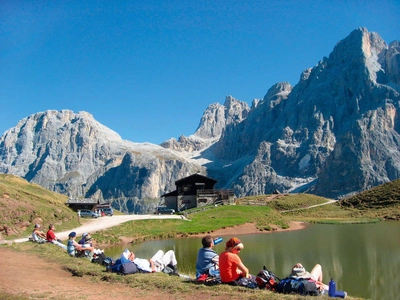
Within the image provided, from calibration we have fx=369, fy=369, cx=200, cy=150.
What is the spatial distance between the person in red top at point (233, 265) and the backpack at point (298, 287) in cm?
113

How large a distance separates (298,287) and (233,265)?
2.17 meters

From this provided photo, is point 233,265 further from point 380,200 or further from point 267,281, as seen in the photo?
point 380,200

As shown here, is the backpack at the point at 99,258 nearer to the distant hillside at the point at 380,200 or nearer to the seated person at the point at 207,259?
the seated person at the point at 207,259

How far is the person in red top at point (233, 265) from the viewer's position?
11953mm

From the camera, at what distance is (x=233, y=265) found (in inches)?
477

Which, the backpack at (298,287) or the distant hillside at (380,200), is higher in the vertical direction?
the distant hillside at (380,200)

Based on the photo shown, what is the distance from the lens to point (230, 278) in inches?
478

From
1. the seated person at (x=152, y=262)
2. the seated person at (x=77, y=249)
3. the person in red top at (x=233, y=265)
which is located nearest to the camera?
the person in red top at (x=233, y=265)

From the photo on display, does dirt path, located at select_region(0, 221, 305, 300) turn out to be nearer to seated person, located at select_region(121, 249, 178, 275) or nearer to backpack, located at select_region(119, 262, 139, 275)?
backpack, located at select_region(119, 262, 139, 275)

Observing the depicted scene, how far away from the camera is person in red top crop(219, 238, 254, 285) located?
471 inches

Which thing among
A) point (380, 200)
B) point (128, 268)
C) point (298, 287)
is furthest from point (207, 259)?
point (380, 200)

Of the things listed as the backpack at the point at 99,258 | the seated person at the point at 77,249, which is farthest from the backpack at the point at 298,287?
the seated person at the point at 77,249

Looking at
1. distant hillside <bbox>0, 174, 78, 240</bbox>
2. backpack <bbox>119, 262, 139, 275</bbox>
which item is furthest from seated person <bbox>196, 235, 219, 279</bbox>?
distant hillside <bbox>0, 174, 78, 240</bbox>

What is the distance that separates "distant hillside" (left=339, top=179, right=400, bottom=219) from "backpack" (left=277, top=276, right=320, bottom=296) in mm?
55859
